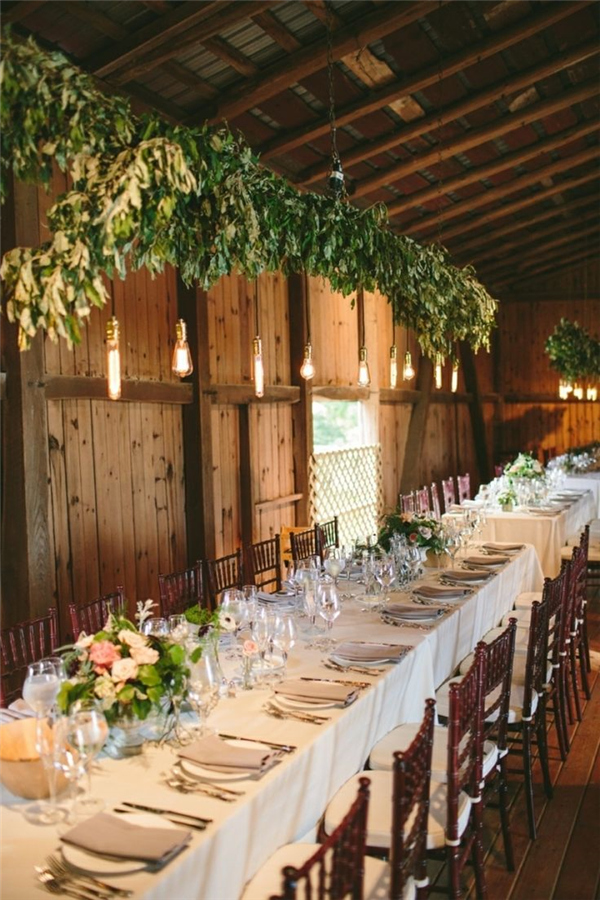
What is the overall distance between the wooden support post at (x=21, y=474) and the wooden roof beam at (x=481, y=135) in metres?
3.67

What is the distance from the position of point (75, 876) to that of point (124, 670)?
1.92ft

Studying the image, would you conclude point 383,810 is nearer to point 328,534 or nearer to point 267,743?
point 267,743

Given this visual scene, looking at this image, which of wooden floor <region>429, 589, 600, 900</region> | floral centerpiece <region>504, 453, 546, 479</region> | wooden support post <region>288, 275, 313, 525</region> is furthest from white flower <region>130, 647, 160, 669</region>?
floral centerpiece <region>504, 453, 546, 479</region>

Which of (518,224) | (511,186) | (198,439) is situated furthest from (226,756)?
(518,224)

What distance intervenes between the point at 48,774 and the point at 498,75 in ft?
18.9

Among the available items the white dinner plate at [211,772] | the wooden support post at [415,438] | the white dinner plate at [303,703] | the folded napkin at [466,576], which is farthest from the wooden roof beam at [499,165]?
the white dinner plate at [211,772]

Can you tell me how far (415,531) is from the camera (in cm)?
474

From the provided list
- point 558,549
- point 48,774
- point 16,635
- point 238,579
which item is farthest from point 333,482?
point 48,774

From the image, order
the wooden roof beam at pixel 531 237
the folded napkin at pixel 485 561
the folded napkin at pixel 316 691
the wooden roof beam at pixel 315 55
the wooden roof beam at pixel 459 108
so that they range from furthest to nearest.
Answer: the wooden roof beam at pixel 531 237 → the wooden roof beam at pixel 459 108 → the folded napkin at pixel 485 561 → the wooden roof beam at pixel 315 55 → the folded napkin at pixel 316 691

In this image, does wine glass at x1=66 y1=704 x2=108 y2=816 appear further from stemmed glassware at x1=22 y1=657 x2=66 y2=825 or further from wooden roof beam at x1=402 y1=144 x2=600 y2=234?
wooden roof beam at x1=402 y1=144 x2=600 y2=234

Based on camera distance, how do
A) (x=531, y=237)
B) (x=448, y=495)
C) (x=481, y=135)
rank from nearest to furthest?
1. (x=481, y=135)
2. (x=448, y=495)
3. (x=531, y=237)

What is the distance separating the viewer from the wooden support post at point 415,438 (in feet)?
33.4

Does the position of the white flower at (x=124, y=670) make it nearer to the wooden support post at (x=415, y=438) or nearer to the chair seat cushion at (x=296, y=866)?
the chair seat cushion at (x=296, y=866)

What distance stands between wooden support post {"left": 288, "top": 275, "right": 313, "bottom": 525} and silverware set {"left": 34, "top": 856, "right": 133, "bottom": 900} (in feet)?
19.0
